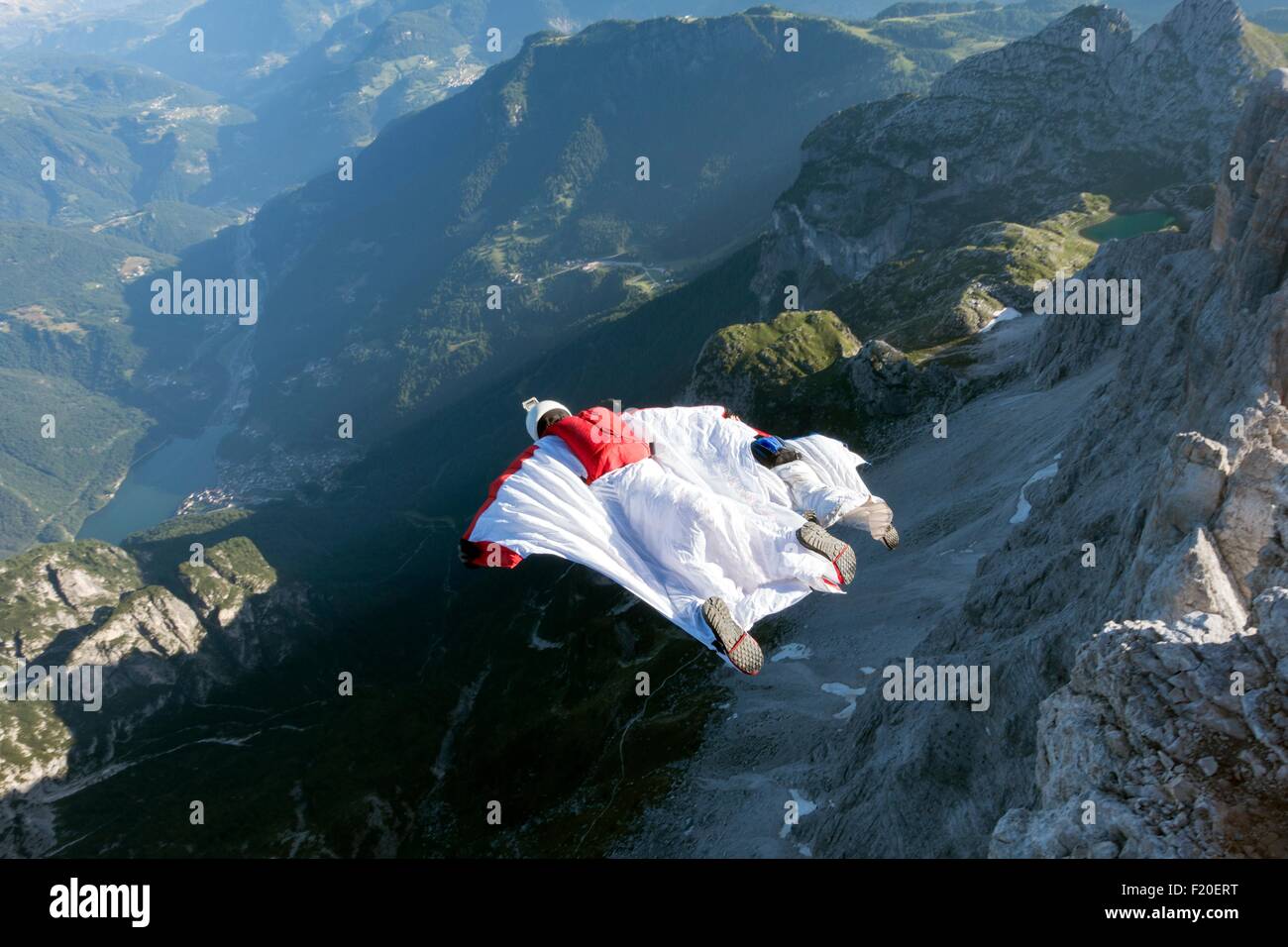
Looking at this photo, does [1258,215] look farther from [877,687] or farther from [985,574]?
[877,687]

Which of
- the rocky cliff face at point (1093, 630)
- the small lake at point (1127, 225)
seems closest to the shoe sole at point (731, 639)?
the rocky cliff face at point (1093, 630)

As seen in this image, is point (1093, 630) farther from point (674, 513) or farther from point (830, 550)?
point (674, 513)

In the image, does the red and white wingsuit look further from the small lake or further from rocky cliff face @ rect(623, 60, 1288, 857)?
the small lake

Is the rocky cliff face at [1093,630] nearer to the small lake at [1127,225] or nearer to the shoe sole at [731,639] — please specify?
the shoe sole at [731,639]

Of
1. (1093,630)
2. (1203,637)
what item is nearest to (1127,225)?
(1093,630)

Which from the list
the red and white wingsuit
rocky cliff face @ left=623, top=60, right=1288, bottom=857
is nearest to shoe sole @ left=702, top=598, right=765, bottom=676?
the red and white wingsuit
